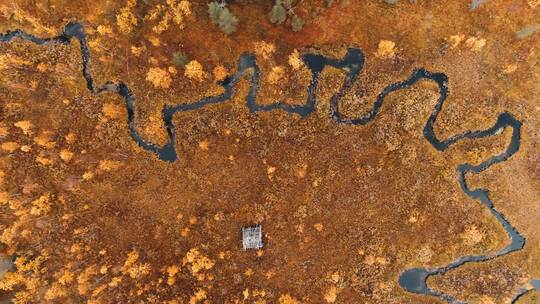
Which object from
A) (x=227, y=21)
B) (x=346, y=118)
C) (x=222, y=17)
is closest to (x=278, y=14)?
(x=227, y=21)

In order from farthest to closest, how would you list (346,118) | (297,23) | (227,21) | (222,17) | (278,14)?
(346,118) → (297,23) → (278,14) → (227,21) → (222,17)

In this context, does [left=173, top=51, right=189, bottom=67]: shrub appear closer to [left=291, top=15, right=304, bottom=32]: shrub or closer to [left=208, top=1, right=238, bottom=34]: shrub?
[left=208, top=1, right=238, bottom=34]: shrub

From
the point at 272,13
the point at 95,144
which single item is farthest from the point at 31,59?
the point at 272,13

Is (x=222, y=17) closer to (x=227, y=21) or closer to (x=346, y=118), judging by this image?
(x=227, y=21)

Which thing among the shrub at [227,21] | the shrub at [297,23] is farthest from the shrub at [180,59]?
the shrub at [297,23]

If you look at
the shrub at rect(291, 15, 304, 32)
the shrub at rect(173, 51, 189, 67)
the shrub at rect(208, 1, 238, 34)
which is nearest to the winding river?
the shrub at rect(291, 15, 304, 32)

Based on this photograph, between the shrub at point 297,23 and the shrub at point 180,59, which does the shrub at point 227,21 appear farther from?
the shrub at point 297,23

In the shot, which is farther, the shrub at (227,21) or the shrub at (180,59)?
the shrub at (180,59)

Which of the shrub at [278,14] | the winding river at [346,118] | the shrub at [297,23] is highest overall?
the shrub at [278,14]
